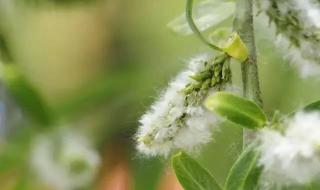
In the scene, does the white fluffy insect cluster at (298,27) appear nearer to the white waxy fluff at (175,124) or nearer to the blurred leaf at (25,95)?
the white waxy fluff at (175,124)

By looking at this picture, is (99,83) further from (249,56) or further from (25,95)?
(249,56)

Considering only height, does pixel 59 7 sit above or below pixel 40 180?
above

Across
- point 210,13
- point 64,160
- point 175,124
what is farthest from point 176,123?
point 64,160

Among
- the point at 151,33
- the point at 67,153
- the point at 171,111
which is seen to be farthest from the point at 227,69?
the point at 151,33

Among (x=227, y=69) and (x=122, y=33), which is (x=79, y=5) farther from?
(x=227, y=69)

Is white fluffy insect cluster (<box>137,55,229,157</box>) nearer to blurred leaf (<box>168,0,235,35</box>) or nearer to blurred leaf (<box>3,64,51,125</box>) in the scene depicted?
blurred leaf (<box>168,0,235,35</box>)

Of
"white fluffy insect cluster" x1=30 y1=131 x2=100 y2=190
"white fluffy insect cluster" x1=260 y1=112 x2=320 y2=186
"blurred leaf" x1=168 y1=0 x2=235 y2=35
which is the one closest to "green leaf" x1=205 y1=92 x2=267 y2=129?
"white fluffy insect cluster" x1=260 y1=112 x2=320 y2=186
